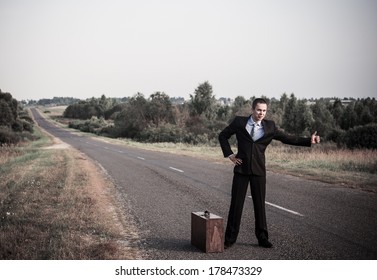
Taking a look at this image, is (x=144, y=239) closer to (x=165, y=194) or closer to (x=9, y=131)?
(x=165, y=194)

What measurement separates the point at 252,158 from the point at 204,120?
1765 inches

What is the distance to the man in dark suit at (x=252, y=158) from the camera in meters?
6.14

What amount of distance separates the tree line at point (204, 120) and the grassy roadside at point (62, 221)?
856 inches

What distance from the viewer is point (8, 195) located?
1066 centimetres

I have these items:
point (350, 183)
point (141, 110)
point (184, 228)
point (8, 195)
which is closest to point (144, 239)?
point (184, 228)

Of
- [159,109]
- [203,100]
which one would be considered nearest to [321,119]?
[203,100]

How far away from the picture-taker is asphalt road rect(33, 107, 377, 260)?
19.8ft

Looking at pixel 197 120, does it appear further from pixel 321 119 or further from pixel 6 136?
pixel 6 136

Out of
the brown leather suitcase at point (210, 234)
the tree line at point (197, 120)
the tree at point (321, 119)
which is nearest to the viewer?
the brown leather suitcase at point (210, 234)

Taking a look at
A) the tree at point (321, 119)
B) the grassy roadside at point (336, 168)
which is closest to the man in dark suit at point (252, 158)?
the grassy roadside at point (336, 168)

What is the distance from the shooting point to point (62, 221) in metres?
7.66

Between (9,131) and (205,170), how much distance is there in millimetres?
13077

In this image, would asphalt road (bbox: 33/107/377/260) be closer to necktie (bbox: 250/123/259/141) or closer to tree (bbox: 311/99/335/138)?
necktie (bbox: 250/123/259/141)

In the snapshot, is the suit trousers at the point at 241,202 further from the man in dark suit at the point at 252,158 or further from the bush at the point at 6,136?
the bush at the point at 6,136
